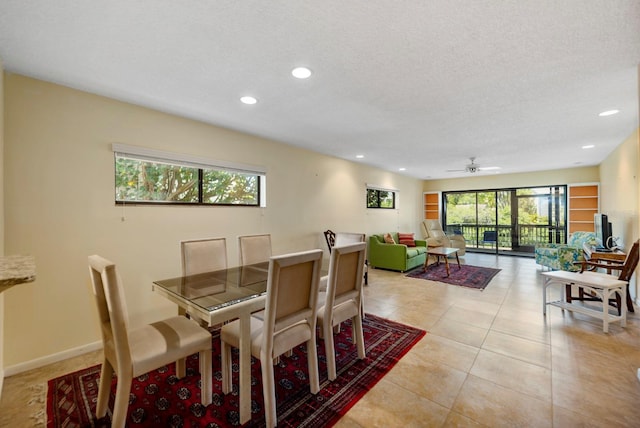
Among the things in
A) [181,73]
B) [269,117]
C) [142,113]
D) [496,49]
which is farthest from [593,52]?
[142,113]

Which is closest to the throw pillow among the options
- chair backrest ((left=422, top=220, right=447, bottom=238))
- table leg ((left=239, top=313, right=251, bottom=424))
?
chair backrest ((left=422, top=220, right=447, bottom=238))

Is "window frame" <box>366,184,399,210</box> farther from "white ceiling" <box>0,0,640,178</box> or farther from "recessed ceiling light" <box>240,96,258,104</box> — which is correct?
"recessed ceiling light" <box>240,96,258,104</box>

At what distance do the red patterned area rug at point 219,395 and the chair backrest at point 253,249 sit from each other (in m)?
0.98

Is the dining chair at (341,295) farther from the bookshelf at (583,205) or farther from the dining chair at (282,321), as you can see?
the bookshelf at (583,205)

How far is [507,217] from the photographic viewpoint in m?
7.93

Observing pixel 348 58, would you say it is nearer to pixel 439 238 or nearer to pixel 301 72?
pixel 301 72

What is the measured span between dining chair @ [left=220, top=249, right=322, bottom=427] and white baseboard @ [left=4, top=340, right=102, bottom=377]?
5.34ft

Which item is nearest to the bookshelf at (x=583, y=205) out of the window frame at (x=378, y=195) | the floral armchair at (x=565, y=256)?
the floral armchair at (x=565, y=256)

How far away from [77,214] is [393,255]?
17.0ft

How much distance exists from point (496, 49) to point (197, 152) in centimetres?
315

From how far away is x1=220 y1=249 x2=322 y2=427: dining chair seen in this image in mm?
1647

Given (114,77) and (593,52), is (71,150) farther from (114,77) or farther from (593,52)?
(593,52)

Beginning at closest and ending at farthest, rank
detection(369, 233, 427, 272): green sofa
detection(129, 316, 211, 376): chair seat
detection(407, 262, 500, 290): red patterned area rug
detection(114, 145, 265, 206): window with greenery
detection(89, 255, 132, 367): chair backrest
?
detection(89, 255, 132, 367): chair backrest → detection(129, 316, 211, 376): chair seat → detection(114, 145, 265, 206): window with greenery → detection(407, 262, 500, 290): red patterned area rug → detection(369, 233, 427, 272): green sofa

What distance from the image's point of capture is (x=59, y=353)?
95.0 inches
